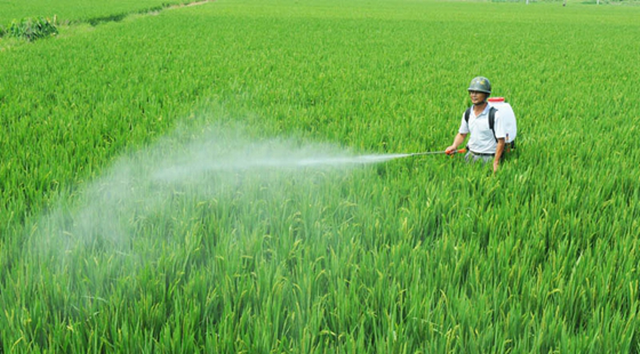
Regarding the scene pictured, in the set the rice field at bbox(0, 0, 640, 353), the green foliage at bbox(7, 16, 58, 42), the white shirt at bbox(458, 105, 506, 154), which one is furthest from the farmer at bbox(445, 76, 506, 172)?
the green foliage at bbox(7, 16, 58, 42)

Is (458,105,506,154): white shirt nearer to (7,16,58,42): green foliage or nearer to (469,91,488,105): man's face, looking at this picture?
(469,91,488,105): man's face

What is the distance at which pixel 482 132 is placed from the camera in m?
3.31

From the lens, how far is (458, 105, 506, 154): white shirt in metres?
3.19

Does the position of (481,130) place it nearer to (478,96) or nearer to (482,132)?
(482,132)

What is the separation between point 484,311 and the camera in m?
1.56

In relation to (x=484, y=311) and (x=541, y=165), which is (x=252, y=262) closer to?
(x=484, y=311)

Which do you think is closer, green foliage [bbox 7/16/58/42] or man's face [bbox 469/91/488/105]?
man's face [bbox 469/91/488/105]

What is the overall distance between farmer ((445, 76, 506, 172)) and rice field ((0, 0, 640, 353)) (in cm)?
14

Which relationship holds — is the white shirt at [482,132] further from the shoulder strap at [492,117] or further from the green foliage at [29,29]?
the green foliage at [29,29]

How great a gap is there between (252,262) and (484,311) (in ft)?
3.00

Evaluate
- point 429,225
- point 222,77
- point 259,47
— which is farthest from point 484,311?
point 259,47

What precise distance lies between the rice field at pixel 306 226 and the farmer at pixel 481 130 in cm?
14

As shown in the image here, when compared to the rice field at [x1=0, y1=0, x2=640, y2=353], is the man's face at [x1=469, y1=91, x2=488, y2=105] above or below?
above

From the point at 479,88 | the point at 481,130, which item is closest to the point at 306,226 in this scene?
the point at 479,88
